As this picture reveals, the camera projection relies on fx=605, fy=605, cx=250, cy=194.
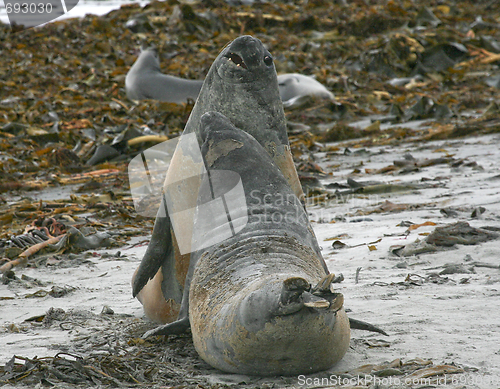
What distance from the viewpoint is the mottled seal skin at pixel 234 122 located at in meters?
2.95

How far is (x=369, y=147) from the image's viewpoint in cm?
834

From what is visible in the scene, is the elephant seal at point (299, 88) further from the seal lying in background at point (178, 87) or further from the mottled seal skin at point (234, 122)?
the mottled seal skin at point (234, 122)

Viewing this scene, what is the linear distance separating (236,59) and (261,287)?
136 cm

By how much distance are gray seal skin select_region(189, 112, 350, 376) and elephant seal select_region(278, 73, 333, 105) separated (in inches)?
330

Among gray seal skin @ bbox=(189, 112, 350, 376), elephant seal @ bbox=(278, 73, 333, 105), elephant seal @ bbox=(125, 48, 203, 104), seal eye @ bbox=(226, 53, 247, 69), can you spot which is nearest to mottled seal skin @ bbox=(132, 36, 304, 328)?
seal eye @ bbox=(226, 53, 247, 69)

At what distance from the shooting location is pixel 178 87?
11.0 meters

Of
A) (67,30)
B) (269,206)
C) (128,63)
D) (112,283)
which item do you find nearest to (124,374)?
(269,206)

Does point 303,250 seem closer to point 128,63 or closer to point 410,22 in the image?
Result: point 128,63

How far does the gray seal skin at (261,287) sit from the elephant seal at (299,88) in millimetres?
8382

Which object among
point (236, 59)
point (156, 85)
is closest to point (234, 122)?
point (236, 59)

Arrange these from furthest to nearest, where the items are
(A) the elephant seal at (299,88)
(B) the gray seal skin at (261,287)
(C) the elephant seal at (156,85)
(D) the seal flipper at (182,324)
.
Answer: (A) the elephant seal at (299,88), (C) the elephant seal at (156,85), (D) the seal flipper at (182,324), (B) the gray seal skin at (261,287)

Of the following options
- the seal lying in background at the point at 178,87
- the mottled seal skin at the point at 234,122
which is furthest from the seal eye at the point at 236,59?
the seal lying in background at the point at 178,87

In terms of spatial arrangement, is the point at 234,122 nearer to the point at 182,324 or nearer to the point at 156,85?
the point at 182,324

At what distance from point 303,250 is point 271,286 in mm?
523
